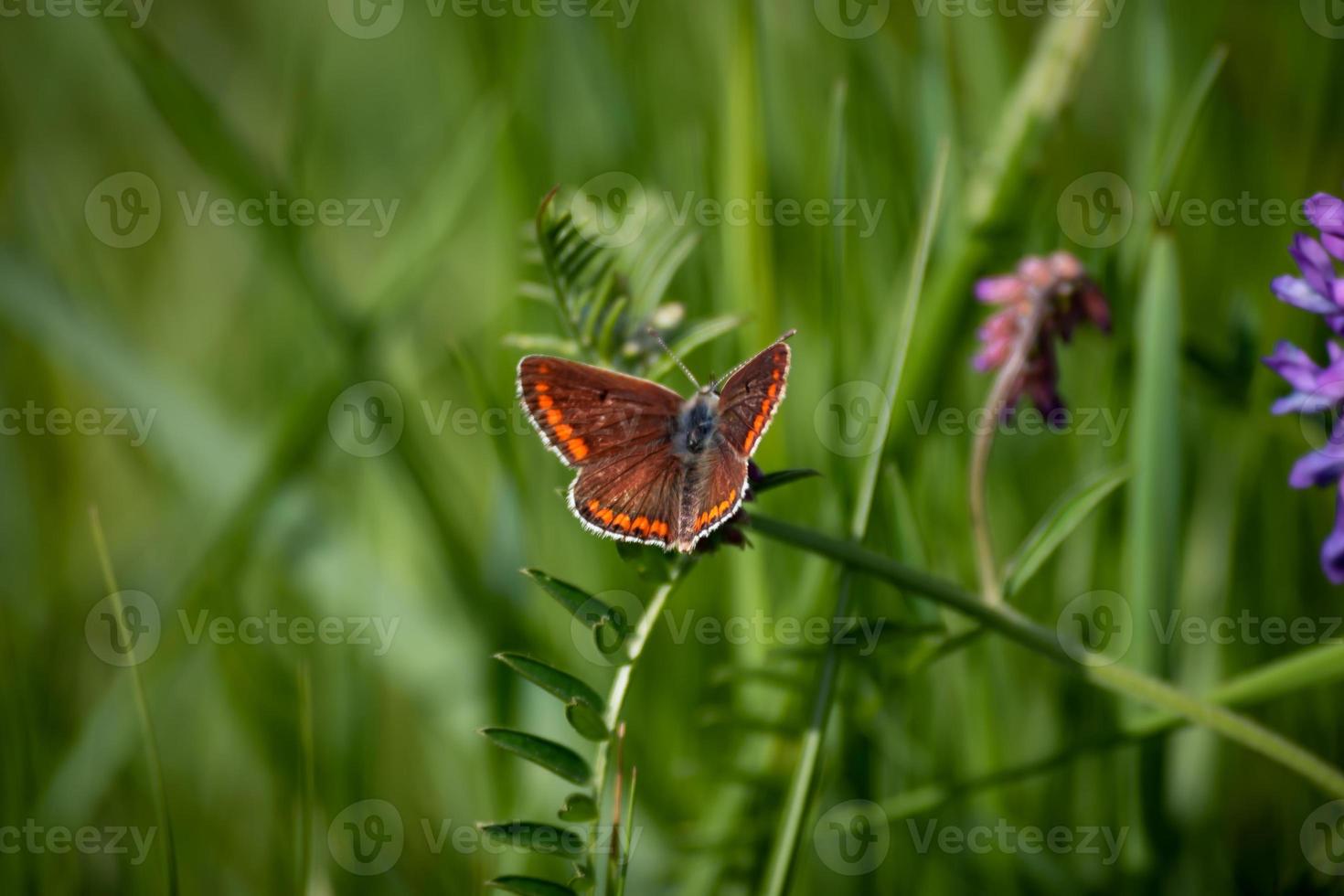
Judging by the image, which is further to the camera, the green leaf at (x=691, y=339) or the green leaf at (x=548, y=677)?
the green leaf at (x=691, y=339)

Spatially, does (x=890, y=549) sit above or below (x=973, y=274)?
below

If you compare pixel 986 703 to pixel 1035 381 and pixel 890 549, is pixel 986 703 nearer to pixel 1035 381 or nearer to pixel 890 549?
pixel 890 549

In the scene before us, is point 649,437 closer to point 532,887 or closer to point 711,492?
point 711,492

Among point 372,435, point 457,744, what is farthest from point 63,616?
point 457,744

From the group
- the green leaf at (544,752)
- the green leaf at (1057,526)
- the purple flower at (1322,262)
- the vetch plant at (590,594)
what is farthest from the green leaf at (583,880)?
the purple flower at (1322,262)

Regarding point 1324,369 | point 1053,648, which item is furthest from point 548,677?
point 1324,369

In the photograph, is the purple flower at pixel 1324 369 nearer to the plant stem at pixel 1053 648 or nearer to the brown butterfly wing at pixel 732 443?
the plant stem at pixel 1053 648
